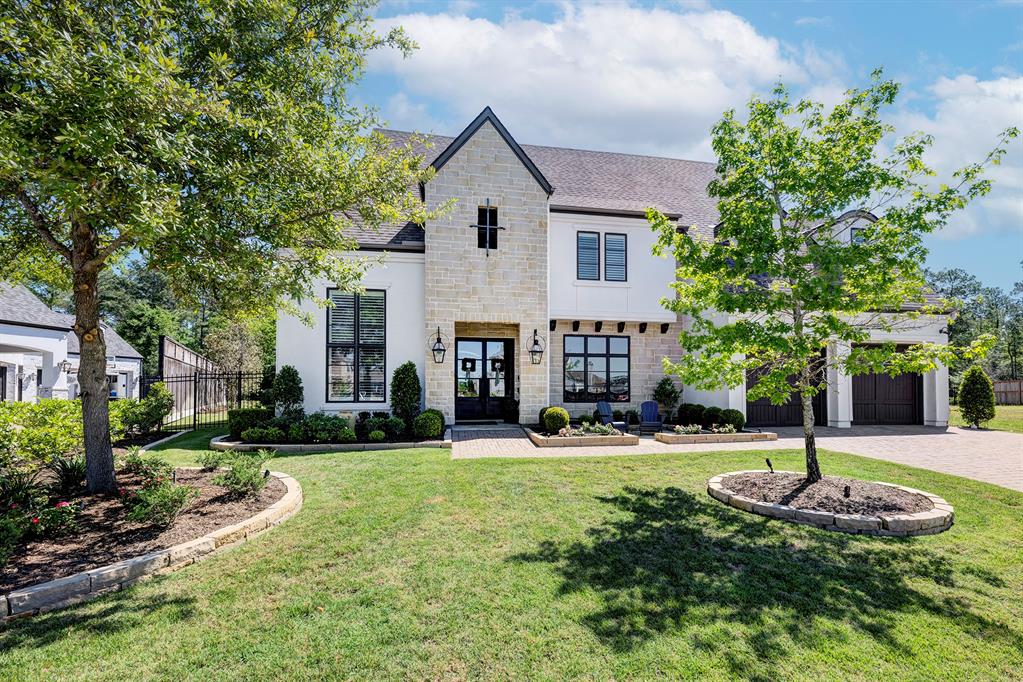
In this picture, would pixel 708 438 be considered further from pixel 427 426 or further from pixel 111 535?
pixel 111 535

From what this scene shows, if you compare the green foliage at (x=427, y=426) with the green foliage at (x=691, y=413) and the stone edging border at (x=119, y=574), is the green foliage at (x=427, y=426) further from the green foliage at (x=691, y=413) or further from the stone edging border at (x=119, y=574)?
the green foliage at (x=691, y=413)

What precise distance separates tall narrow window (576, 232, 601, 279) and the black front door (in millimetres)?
3415

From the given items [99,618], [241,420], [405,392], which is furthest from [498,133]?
[99,618]

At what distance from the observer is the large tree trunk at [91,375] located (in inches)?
249

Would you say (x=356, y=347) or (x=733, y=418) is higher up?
(x=356, y=347)

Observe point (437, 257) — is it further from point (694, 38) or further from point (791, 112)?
point (791, 112)

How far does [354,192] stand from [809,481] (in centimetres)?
812

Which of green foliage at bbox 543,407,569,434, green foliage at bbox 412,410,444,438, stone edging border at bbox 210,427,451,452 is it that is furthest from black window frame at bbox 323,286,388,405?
green foliage at bbox 543,407,569,434

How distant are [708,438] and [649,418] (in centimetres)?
233

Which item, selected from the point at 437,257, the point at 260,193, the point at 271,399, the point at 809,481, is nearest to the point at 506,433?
the point at 437,257

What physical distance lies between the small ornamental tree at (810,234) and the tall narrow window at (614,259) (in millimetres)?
8456

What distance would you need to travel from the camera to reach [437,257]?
14.4m

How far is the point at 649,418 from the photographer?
14945 mm

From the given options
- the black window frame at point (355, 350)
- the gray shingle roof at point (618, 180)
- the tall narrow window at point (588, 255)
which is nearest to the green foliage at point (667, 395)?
the tall narrow window at point (588, 255)
